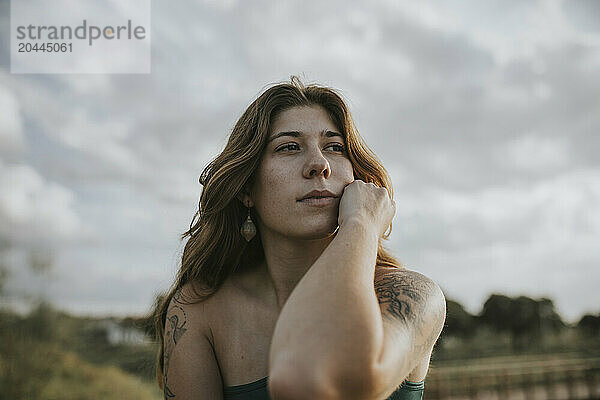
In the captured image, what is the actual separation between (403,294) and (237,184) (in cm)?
84

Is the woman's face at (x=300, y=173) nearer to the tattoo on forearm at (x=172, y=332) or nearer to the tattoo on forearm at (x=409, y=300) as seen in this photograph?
the tattoo on forearm at (x=409, y=300)

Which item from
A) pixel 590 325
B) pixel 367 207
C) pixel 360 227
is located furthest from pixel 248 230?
pixel 590 325

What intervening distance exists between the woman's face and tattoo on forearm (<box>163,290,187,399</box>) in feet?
1.66

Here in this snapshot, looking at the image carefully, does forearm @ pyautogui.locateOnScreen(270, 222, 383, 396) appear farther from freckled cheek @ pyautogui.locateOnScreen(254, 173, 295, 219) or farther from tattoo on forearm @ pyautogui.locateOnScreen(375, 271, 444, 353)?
freckled cheek @ pyautogui.locateOnScreen(254, 173, 295, 219)

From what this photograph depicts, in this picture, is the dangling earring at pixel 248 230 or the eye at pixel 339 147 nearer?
the eye at pixel 339 147

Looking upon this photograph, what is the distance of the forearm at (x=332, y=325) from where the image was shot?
1181mm

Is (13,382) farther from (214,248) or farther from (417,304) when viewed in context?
(417,304)

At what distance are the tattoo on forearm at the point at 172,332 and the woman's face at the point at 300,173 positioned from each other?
1.66 feet

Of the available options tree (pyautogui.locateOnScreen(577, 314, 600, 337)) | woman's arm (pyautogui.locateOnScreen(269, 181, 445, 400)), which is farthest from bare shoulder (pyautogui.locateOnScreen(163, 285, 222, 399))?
tree (pyautogui.locateOnScreen(577, 314, 600, 337))

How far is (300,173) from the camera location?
6.33 feet

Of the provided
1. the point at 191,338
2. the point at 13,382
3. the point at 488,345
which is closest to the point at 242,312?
the point at 191,338

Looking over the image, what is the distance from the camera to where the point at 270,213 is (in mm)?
2010

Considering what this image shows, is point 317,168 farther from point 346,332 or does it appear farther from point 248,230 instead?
point 346,332

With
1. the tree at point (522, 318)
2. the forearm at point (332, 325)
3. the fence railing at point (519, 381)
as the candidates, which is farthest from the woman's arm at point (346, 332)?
the tree at point (522, 318)
